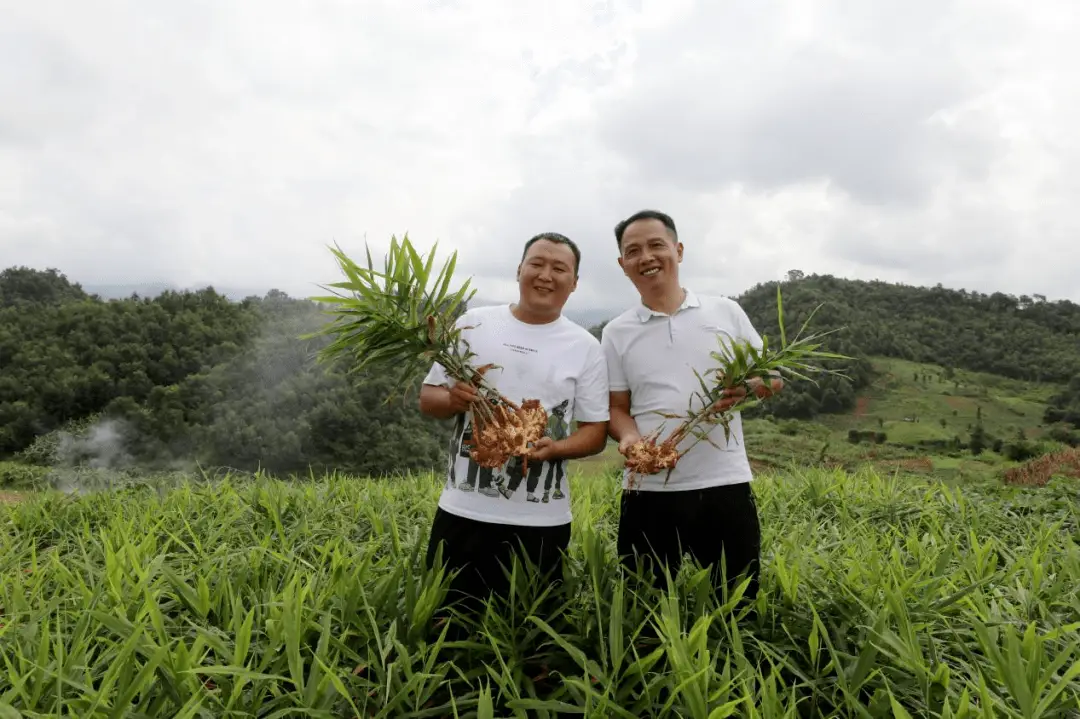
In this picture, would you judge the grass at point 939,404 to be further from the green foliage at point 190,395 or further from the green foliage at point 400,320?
the green foliage at point 400,320

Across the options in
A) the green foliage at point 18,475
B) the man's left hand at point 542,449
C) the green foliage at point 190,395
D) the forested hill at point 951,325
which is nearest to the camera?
the man's left hand at point 542,449

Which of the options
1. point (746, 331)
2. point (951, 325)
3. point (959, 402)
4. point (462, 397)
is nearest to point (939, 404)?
point (959, 402)

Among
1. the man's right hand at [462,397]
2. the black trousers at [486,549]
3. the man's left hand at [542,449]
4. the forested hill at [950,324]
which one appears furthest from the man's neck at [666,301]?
the forested hill at [950,324]

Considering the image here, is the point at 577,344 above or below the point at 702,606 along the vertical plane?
above

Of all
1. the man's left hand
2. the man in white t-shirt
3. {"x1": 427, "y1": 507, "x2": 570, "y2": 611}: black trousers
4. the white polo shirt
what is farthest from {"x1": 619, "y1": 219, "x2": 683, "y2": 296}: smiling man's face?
{"x1": 427, "y1": 507, "x2": 570, "y2": 611}: black trousers

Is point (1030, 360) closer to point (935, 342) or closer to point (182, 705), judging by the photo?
point (935, 342)

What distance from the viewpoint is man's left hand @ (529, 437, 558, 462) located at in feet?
6.97

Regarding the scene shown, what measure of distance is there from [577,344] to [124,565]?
97.5 inches

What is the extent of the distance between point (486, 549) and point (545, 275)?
106 centimetres

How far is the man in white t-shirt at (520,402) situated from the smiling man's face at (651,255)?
236 millimetres

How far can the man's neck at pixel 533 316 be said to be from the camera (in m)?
2.38

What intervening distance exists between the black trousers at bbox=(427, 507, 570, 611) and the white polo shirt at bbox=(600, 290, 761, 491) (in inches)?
15.8

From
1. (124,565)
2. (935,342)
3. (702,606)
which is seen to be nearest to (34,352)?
(124,565)

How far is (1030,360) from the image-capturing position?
53.1m
